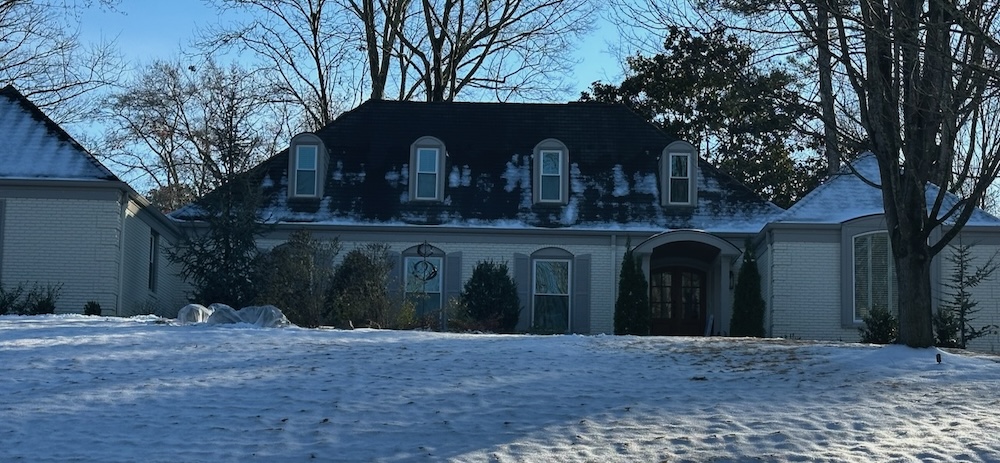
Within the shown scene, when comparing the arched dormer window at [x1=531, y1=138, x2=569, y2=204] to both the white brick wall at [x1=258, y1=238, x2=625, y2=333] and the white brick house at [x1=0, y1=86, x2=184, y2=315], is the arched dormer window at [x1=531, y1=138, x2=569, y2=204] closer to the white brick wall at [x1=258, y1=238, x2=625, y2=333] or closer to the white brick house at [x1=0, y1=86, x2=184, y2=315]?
the white brick wall at [x1=258, y1=238, x2=625, y2=333]

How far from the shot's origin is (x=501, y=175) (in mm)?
28891

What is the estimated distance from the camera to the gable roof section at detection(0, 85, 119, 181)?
78.6ft

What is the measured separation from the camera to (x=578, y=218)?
27641mm

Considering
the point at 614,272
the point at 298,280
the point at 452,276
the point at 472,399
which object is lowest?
the point at 472,399

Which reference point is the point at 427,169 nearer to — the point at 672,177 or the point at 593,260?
the point at 593,260

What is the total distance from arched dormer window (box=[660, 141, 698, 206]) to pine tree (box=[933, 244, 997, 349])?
5.69 metres

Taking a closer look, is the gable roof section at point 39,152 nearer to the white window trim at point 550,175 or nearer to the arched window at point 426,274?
the arched window at point 426,274

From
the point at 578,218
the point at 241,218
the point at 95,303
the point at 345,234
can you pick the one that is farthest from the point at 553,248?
the point at 95,303

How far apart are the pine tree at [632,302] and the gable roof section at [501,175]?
250 cm

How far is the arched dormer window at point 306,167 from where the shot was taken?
28125mm

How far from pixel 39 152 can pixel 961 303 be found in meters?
17.5

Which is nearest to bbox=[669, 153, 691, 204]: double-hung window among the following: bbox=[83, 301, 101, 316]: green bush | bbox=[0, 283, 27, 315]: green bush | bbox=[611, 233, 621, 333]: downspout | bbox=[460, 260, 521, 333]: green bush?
bbox=[611, 233, 621, 333]: downspout

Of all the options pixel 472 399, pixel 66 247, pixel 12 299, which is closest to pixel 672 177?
pixel 66 247

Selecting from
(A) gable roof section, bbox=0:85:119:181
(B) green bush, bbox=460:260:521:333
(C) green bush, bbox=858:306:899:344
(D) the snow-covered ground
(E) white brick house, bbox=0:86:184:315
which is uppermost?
(A) gable roof section, bbox=0:85:119:181
